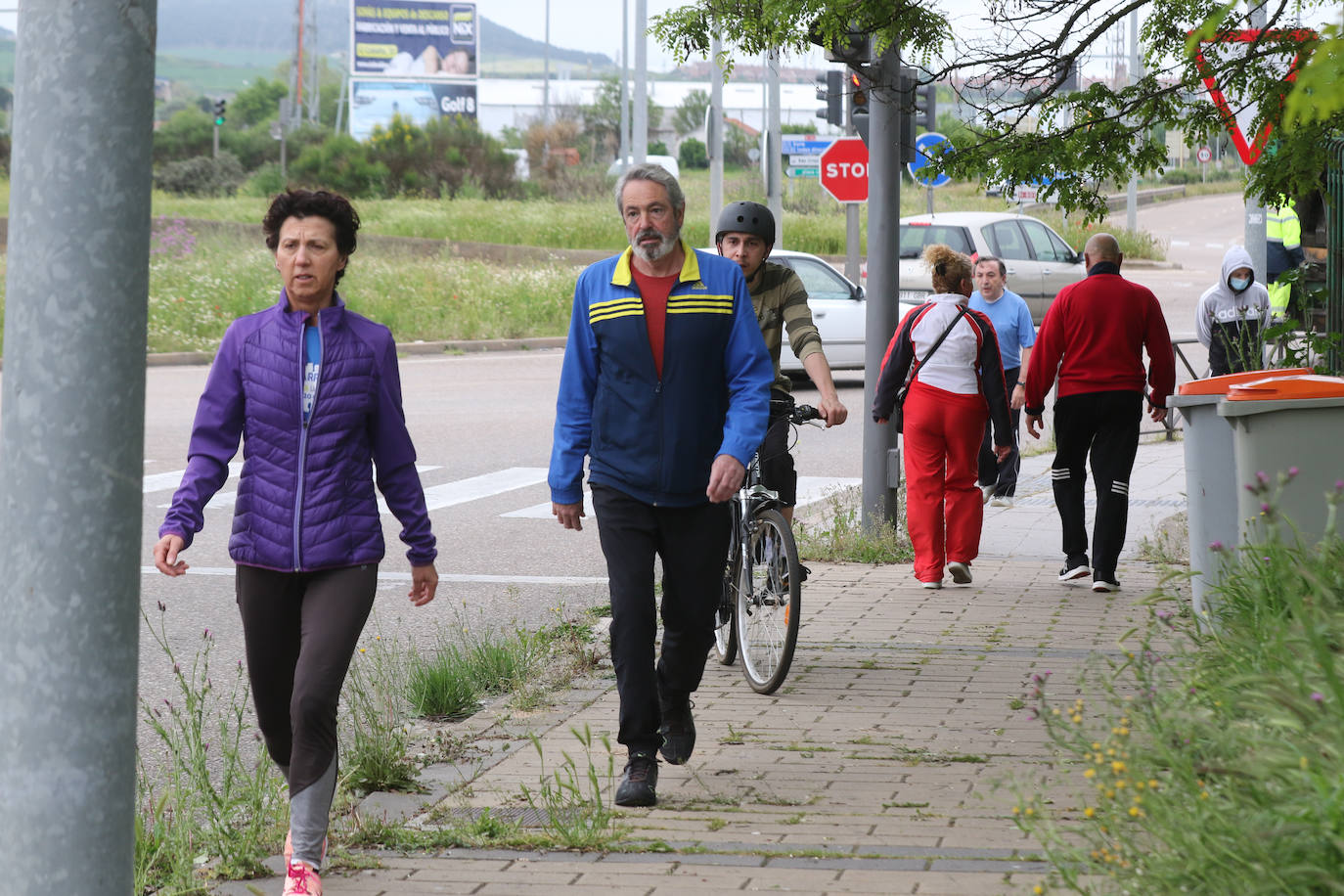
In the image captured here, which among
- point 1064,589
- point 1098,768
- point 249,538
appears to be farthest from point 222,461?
point 1064,589

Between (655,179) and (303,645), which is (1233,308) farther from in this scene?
(303,645)

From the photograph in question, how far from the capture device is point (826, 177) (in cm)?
1814

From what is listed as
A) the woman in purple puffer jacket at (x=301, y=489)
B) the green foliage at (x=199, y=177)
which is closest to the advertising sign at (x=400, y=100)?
the green foliage at (x=199, y=177)

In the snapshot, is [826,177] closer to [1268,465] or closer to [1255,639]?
[1268,465]

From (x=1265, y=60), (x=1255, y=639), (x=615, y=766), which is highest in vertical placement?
(x=1265, y=60)

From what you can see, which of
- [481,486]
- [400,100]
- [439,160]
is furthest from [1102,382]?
[400,100]

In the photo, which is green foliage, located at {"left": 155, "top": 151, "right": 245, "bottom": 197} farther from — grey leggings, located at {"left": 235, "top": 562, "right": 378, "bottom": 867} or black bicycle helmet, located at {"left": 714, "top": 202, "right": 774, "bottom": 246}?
grey leggings, located at {"left": 235, "top": 562, "right": 378, "bottom": 867}

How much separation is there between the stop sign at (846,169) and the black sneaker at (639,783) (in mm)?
13409

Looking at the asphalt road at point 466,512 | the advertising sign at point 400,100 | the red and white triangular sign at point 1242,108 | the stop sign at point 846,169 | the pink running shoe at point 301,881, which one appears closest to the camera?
the pink running shoe at point 301,881

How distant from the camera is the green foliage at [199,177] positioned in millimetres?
62781

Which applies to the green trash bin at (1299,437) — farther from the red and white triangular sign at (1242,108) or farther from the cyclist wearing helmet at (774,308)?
the cyclist wearing helmet at (774,308)

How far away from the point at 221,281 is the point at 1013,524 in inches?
751

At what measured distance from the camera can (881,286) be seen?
34.1 feet

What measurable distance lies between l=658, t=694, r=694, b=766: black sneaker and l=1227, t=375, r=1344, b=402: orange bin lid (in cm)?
238
